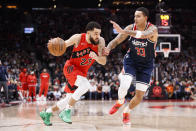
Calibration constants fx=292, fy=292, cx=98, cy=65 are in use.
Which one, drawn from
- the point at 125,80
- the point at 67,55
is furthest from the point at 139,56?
the point at 67,55

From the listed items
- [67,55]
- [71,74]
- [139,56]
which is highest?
[67,55]

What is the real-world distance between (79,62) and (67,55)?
48.2 feet

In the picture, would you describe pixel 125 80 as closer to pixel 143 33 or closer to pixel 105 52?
pixel 105 52

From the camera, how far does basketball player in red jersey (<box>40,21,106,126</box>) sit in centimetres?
461

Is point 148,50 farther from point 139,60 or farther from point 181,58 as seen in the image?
point 181,58

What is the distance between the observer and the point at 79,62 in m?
4.73

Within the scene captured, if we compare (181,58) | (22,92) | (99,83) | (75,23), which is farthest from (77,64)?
(75,23)

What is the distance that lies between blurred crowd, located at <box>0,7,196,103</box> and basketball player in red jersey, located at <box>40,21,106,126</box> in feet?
27.4

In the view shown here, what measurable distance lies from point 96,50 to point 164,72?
1296 centimetres

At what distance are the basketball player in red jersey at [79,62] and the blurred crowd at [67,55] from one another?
8342mm

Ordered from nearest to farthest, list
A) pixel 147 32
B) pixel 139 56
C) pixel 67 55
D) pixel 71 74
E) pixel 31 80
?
pixel 147 32, pixel 71 74, pixel 139 56, pixel 31 80, pixel 67 55

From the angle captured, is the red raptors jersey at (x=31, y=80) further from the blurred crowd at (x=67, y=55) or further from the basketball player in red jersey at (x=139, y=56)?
the basketball player in red jersey at (x=139, y=56)

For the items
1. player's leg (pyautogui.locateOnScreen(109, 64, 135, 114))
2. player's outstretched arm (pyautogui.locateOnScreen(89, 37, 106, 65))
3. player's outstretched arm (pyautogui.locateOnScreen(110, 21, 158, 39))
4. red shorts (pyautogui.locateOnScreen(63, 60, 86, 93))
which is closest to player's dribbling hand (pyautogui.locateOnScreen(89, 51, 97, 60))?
player's outstretched arm (pyautogui.locateOnScreen(89, 37, 106, 65))

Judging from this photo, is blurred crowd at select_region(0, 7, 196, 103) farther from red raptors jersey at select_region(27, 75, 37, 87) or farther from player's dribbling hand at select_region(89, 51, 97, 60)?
player's dribbling hand at select_region(89, 51, 97, 60)
